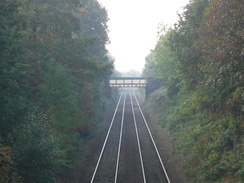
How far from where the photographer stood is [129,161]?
17.7 meters

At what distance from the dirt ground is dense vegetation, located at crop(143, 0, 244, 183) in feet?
3.10

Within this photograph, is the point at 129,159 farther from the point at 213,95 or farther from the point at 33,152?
the point at 33,152

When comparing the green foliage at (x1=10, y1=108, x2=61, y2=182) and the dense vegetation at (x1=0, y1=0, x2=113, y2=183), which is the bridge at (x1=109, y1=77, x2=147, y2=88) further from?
the green foliage at (x1=10, y1=108, x2=61, y2=182)

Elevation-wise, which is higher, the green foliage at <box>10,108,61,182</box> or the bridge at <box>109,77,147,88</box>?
the bridge at <box>109,77,147,88</box>

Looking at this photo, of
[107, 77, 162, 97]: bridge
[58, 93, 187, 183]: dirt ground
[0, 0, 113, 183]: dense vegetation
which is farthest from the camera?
[107, 77, 162, 97]: bridge

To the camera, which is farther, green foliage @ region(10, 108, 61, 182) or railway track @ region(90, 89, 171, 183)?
A: railway track @ region(90, 89, 171, 183)

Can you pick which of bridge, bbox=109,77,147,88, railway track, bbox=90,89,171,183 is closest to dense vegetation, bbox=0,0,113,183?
railway track, bbox=90,89,171,183

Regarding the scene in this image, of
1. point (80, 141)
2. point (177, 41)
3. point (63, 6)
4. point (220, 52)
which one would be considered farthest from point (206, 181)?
point (63, 6)

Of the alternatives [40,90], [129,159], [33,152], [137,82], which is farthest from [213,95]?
[137,82]

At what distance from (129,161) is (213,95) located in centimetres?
738

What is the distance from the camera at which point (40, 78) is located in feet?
56.6

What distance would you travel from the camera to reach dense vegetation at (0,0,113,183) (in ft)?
38.1

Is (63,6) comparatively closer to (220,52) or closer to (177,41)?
(177,41)

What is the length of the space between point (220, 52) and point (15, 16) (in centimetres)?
1151
